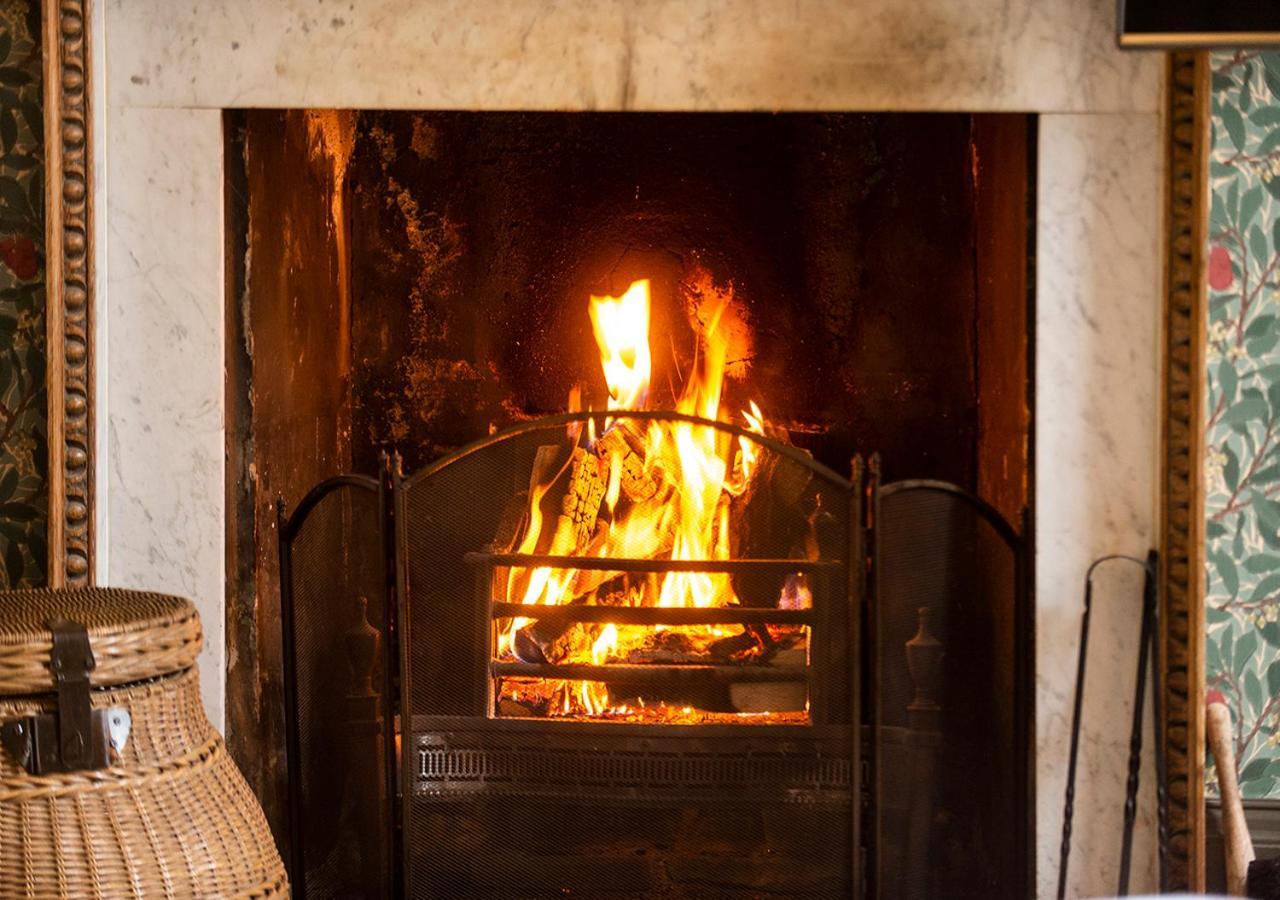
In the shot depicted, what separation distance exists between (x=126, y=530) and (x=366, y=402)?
0.52 m

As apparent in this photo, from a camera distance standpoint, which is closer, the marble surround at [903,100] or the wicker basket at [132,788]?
the wicker basket at [132,788]

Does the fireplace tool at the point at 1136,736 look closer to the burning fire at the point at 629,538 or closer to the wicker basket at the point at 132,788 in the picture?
the burning fire at the point at 629,538

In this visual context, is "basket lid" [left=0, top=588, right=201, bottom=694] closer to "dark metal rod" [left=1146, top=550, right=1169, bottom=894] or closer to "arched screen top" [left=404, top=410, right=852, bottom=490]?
"arched screen top" [left=404, top=410, right=852, bottom=490]

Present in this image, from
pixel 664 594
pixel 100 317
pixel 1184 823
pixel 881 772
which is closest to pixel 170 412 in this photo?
pixel 100 317

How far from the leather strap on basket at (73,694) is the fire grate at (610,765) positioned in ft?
1.77

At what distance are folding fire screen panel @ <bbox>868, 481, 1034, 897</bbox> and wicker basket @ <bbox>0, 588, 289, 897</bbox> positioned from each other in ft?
2.78

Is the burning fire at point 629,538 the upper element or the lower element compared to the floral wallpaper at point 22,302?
lower

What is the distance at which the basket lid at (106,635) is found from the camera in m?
1.61

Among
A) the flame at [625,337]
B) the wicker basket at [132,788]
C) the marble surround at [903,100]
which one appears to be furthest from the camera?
the flame at [625,337]

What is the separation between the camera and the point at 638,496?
2.29m

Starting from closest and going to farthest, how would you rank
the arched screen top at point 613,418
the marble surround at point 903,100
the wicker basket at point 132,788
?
the wicker basket at point 132,788 < the arched screen top at point 613,418 < the marble surround at point 903,100

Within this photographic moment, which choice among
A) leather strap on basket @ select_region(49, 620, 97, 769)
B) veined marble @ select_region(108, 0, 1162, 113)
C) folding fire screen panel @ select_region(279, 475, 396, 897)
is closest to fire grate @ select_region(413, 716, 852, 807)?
folding fire screen panel @ select_region(279, 475, 396, 897)

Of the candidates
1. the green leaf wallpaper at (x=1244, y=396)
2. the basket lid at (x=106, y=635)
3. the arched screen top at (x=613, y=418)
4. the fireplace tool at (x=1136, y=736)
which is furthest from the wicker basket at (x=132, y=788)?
the green leaf wallpaper at (x=1244, y=396)

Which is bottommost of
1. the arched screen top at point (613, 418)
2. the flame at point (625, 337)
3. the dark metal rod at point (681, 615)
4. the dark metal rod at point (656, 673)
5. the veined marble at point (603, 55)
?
the dark metal rod at point (656, 673)
